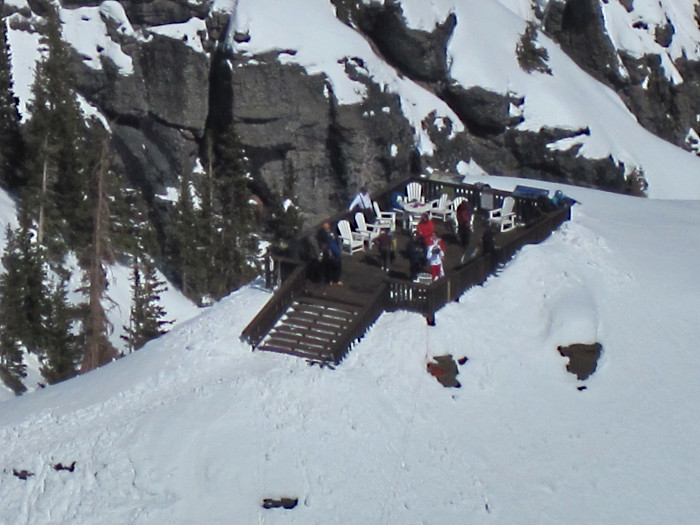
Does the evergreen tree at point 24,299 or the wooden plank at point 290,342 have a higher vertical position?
the wooden plank at point 290,342

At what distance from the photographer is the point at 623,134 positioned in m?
51.7

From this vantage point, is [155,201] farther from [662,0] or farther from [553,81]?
[662,0]

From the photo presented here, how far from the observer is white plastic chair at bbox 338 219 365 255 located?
944 inches

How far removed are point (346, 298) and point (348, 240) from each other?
2.72 metres

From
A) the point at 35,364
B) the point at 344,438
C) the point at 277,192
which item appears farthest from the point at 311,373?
the point at 277,192

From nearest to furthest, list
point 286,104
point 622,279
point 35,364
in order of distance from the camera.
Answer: point 622,279 → point 35,364 → point 286,104

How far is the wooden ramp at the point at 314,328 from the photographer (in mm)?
20031

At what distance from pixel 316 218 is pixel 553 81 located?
12870 mm

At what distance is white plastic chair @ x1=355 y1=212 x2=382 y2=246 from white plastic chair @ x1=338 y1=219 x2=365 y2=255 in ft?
0.93

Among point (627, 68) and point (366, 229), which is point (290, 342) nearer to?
point (366, 229)

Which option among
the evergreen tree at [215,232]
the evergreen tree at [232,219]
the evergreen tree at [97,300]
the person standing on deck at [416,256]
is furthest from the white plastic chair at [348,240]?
the evergreen tree at [232,219]

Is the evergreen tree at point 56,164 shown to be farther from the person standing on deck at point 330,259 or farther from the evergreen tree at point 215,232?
the person standing on deck at point 330,259

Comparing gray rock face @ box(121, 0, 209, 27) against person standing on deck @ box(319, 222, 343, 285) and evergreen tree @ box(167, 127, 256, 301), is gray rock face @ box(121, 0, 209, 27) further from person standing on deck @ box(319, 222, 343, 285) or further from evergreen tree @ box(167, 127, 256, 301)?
person standing on deck @ box(319, 222, 343, 285)

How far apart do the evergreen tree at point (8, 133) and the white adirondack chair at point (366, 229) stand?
20474 mm
